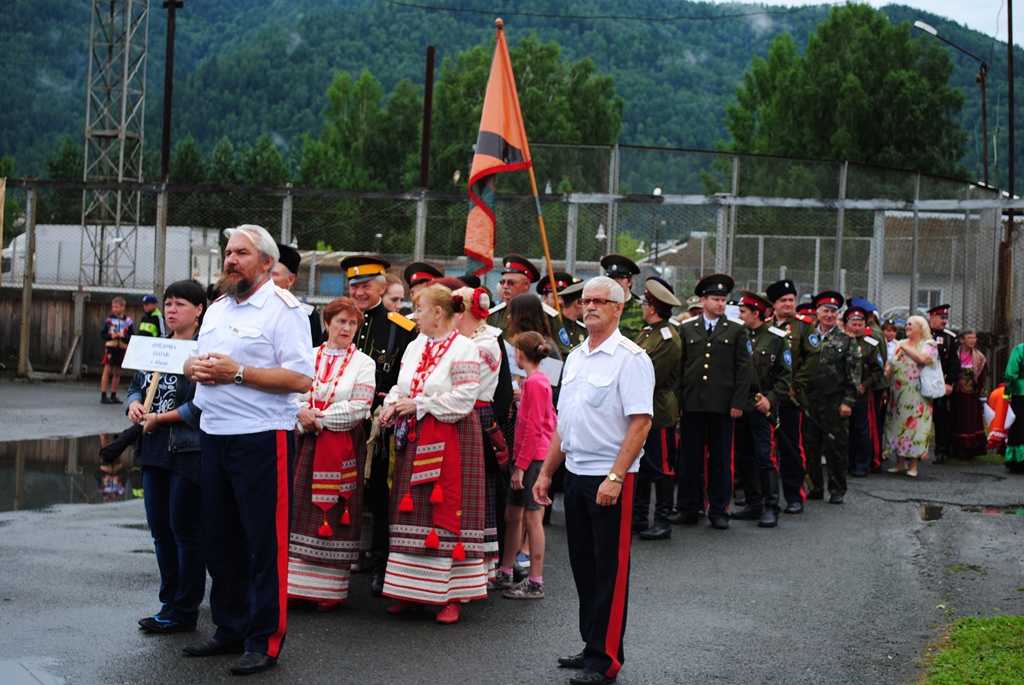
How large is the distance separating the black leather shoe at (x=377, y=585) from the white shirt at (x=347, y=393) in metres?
1.09

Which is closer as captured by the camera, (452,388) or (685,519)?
(452,388)

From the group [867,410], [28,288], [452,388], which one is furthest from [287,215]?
[452,388]

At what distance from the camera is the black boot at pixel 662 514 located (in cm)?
927

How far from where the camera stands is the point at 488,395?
7004 mm

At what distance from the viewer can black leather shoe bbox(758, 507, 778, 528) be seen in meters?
9.91

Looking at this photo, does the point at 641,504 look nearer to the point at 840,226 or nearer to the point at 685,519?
the point at 685,519

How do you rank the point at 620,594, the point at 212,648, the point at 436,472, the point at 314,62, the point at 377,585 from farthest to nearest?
the point at 314,62, the point at 377,585, the point at 436,472, the point at 212,648, the point at 620,594

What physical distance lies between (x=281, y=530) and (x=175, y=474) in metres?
0.78

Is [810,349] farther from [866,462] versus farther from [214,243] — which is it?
[214,243]

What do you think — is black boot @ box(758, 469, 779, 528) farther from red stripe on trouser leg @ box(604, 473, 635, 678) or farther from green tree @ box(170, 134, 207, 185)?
green tree @ box(170, 134, 207, 185)

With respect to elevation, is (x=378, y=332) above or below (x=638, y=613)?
above

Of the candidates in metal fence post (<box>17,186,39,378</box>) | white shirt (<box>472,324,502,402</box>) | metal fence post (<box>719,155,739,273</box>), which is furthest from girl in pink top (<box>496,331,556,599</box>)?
metal fence post (<box>17,186,39,378</box>)

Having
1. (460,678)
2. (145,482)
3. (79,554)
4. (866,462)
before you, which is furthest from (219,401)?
(866,462)

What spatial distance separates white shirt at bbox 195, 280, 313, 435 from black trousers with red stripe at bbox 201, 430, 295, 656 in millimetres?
74
